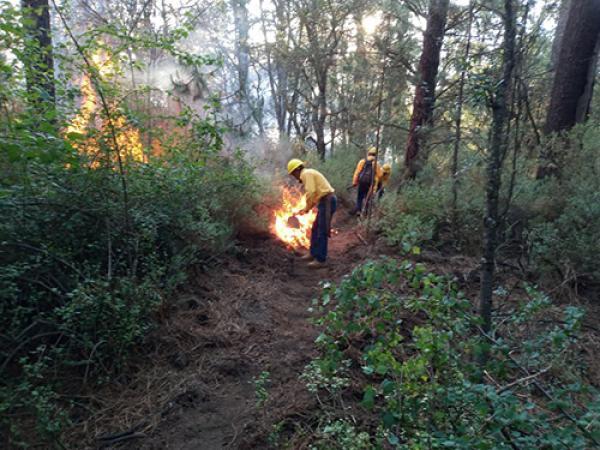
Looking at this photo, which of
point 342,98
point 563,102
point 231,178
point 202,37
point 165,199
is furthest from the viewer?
point 202,37

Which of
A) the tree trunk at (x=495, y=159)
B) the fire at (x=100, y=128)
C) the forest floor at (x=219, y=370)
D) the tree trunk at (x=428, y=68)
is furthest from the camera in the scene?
the tree trunk at (x=428, y=68)

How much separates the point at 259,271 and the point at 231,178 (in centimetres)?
155

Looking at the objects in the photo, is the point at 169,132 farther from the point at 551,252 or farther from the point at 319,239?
the point at 551,252

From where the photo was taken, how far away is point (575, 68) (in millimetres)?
6574

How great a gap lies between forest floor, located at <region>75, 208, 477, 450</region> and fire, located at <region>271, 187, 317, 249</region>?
1.89 metres

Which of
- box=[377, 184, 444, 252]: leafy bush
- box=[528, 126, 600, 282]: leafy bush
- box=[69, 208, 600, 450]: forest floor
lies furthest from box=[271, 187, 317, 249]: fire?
box=[528, 126, 600, 282]: leafy bush

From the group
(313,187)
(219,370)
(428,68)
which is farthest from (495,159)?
(428,68)

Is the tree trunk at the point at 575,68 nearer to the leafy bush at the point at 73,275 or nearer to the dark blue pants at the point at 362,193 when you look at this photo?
the dark blue pants at the point at 362,193

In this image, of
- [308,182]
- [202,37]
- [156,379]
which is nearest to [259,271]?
[308,182]

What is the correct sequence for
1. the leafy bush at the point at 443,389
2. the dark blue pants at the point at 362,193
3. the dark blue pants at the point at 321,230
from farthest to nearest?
the dark blue pants at the point at 362,193
the dark blue pants at the point at 321,230
the leafy bush at the point at 443,389

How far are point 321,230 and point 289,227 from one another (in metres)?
1.12

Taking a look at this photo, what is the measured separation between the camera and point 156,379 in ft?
9.86

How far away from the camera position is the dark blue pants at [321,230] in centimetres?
636

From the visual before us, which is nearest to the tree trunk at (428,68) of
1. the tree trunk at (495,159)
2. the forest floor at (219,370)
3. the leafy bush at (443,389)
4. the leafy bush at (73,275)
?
the forest floor at (219,370)
